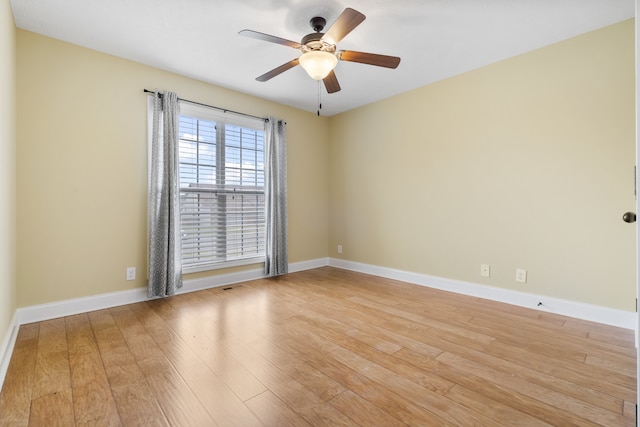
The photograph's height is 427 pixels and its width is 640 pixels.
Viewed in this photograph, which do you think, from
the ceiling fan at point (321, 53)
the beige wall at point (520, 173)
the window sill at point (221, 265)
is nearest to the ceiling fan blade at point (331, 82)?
the ceiling fan at point (321, 53)

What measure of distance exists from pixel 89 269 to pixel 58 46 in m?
2.04

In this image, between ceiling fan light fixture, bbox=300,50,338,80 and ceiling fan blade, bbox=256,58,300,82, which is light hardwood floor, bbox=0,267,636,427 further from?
ceiling fan blade, bbox=256,58,300,82

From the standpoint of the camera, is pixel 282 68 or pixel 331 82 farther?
pixel 331 82

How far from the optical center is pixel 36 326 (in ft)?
7.73

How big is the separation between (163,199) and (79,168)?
0.74m

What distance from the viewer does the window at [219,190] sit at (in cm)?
335

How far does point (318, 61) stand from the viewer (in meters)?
2.21

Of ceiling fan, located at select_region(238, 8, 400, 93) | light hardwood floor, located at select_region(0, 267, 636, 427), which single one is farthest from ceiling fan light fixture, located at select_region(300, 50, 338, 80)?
light hardwood floor, located at select_region(0, 267, 636, 427)

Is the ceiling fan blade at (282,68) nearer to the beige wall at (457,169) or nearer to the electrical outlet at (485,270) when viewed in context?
the beige wall at (457,169)

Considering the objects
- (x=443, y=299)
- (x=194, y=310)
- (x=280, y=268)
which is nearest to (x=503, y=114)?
(x=443, y=299)

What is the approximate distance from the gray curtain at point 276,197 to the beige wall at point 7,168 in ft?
7.87

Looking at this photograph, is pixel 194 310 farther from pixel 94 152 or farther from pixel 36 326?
pixel 94 152

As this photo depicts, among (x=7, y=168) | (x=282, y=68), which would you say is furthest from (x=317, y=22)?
(x=7, y=168)

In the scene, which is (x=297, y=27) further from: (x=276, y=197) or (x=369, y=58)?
(x=276, y=197)
